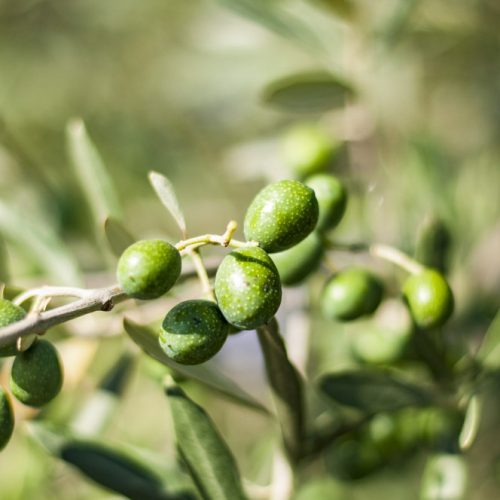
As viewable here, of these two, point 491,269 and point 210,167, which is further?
point 210,167

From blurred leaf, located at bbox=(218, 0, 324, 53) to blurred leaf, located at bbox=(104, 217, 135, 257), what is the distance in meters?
1.14

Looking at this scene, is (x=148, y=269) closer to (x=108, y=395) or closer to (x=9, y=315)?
(x=9, y=315)

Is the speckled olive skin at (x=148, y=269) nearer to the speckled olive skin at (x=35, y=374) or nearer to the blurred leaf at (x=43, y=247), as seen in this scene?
the speckled olive skin at (x=35, y=374)

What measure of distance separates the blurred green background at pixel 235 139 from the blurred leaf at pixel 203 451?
51 cm

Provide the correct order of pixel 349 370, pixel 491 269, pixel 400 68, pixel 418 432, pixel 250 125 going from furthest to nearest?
pixel 250 125 → pixel 400 68 → pixel 491 269 → pixel 418 432 → pixel 349 370

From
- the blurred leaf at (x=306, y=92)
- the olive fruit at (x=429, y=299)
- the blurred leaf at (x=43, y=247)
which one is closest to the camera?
the olive fruit at (x=429, y=299)

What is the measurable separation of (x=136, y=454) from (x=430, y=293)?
886mm

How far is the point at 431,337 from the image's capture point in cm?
212

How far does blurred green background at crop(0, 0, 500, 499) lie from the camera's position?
9.21 ft

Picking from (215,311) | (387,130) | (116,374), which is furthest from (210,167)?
(215,311)

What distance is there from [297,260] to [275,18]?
135 centimetres

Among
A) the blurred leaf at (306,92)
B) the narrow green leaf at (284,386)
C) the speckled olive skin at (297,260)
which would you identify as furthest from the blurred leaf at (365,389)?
the blurred leaf at (306,92)

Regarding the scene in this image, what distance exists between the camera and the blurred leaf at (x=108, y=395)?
2.44 m

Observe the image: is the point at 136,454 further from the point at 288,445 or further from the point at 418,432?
the point at 418,432
